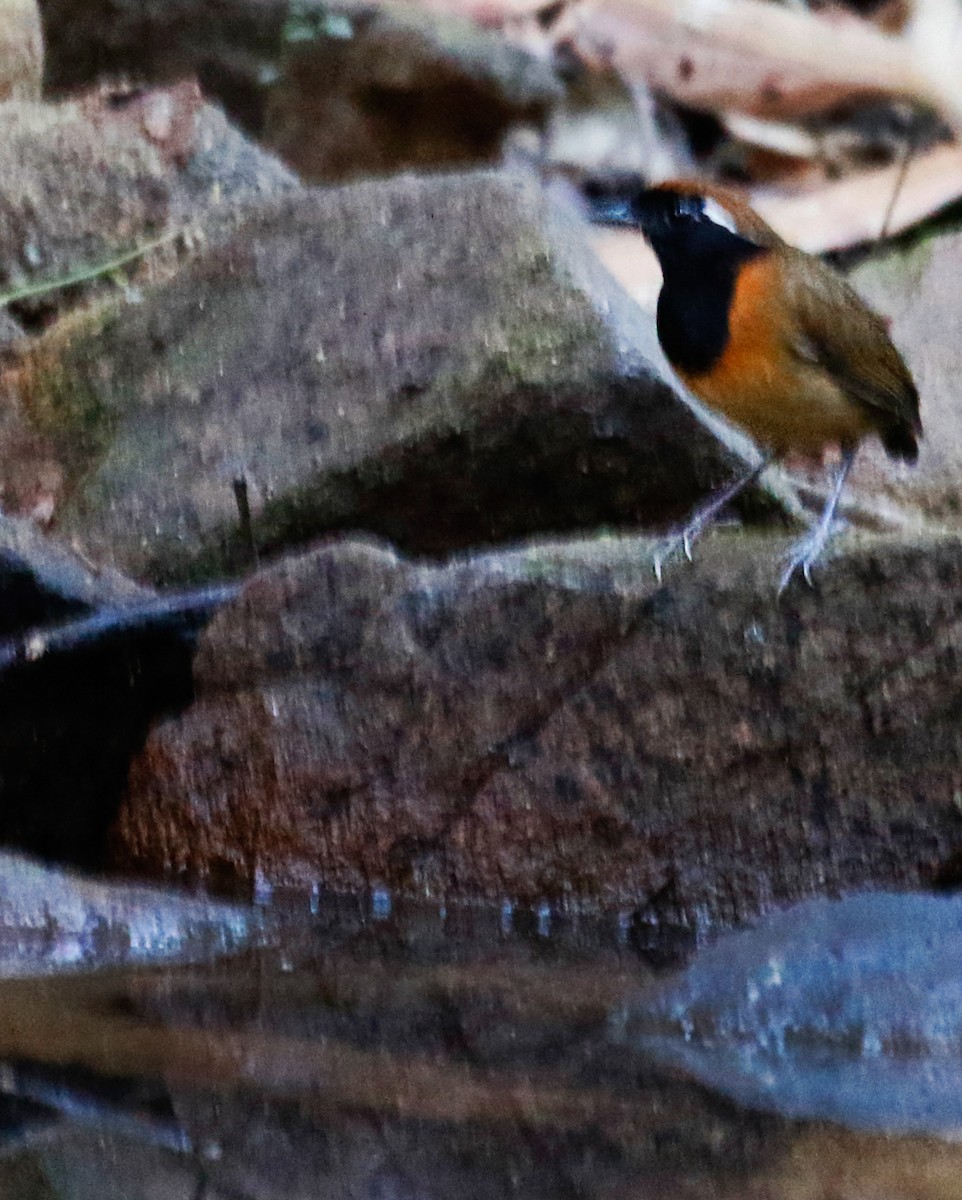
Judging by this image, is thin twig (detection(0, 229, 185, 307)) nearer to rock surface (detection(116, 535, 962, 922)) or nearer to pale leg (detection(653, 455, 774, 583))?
rock surface (detection(116, 535, 962, 922))

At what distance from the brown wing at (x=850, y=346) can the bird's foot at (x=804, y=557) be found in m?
0.52

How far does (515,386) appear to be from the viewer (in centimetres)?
480

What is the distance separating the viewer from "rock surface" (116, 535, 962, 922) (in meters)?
3.96

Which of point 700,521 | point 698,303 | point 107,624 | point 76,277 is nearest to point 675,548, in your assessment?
point 700,521

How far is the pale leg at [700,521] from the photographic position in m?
4.21

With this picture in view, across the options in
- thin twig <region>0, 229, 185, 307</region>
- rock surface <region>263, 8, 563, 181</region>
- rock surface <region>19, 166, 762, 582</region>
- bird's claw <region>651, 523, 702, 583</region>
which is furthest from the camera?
rock surface <region>263, 8, 563, 181</region>

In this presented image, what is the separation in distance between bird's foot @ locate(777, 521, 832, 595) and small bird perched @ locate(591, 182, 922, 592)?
0.04 feet

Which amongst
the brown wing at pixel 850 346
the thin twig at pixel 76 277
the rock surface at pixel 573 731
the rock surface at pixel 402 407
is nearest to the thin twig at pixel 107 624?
the rock surface at pixel 573 731

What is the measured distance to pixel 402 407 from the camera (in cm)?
492

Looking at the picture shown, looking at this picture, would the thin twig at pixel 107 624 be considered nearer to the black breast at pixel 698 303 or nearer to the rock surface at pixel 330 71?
the black breast at pixel 698 303

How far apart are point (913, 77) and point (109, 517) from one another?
5977mm

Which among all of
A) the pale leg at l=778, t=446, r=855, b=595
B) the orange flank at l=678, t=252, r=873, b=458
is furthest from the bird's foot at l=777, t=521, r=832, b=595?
the orange flank at l=678, t=252, r=873, b=458

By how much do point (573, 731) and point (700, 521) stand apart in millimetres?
680

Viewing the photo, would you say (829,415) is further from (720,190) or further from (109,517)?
(109,517)
